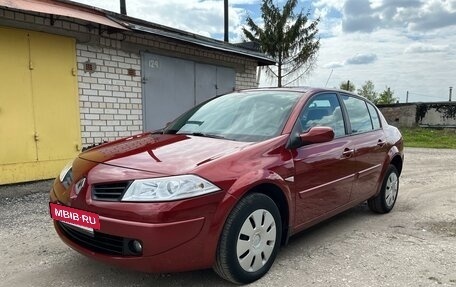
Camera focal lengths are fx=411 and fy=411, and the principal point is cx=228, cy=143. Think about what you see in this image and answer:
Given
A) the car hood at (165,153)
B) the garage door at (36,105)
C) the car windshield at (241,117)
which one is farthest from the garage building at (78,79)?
the car hood at (165,153)

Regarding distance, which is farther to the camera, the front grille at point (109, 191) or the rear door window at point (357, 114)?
the rear door window at point (357, 114)

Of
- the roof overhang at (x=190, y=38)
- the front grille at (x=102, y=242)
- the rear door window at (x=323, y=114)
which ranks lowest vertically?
the front grille at (x=102, y=242)

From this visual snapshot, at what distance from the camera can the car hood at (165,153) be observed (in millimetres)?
2891

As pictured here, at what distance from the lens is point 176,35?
8328 mm

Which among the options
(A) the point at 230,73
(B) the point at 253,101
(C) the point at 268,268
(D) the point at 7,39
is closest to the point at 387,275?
(C) the point at 268,268

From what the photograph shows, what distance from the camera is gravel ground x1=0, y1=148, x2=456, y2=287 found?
3205 millimetres

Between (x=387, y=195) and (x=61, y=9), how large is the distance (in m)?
5.50

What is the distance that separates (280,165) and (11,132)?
4742 mm

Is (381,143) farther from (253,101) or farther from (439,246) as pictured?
(253,101)

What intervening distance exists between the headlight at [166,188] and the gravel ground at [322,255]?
2.73 feet

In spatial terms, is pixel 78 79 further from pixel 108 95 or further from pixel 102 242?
pixel 102 242

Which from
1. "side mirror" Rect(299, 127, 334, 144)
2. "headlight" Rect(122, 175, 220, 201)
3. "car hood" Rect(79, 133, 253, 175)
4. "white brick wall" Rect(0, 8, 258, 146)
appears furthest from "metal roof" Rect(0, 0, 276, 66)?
"side mirror" Rect(299, 127, 334, 144)

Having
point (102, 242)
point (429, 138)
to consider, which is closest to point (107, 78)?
point (102, 242)

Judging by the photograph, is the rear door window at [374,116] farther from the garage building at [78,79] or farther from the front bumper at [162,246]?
the garage building at [78,79]
